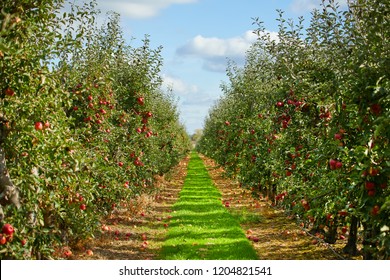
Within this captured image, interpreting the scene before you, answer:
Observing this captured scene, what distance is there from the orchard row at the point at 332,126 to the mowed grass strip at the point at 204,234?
1.46m

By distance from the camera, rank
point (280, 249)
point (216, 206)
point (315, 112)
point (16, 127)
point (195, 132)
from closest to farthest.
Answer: point (16, 127) → point (315, 112) → point (280, 249) → point (216, 206) → point (195, 132)

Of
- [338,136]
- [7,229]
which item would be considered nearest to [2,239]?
[7,229]

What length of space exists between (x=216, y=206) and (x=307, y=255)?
24.8ft

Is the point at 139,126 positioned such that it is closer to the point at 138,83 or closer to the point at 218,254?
the point at 138,83

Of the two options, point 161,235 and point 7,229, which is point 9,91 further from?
point 161,235

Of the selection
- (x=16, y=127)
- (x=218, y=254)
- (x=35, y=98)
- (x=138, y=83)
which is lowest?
(x=218, y=254)

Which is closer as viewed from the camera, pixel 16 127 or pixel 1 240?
pixel 1 240

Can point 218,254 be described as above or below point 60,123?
below

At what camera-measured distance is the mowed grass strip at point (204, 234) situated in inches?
386

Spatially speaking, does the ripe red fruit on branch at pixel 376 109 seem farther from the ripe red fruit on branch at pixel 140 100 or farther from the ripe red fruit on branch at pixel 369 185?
the ripe red fruit on branch at pixel 140 100

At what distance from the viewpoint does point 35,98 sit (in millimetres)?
5660

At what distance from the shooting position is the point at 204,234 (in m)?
12.0

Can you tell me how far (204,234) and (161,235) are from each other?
111 cm

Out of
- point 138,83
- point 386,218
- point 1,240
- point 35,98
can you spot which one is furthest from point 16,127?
point 138,83
